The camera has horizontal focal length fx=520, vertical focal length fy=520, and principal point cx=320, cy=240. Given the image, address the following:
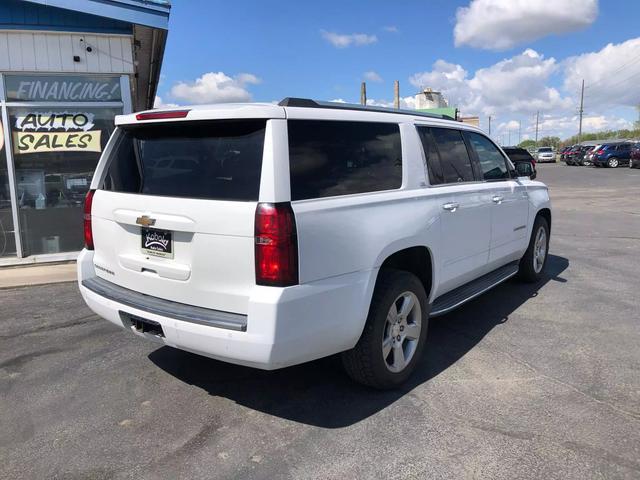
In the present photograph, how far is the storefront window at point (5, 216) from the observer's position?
27.5 feet

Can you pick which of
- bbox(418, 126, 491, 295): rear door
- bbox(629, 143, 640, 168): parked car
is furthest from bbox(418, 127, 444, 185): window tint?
bbox(629, 143, 640, 168): parked car

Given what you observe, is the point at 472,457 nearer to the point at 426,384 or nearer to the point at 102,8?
the point at 426,384

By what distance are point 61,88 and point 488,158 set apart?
698 cm

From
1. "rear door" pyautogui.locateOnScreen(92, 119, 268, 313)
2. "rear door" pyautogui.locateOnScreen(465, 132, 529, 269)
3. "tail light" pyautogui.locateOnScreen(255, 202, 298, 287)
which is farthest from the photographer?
"rear door" pyautogui.locateOnScreen(465, 132, 529, 269)

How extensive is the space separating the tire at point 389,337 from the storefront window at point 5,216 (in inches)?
289

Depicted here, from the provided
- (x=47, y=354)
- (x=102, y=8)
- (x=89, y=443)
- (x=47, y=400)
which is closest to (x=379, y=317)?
(x=89, y=443)

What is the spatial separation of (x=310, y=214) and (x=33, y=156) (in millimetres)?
7385

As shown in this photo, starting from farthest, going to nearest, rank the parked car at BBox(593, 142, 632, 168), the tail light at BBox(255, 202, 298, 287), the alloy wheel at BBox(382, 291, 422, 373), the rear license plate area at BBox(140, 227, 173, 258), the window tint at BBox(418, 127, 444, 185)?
the parked car at BBox(593, 142, 632, 168) < the window tint at BBox(418, 127, 444, 185) < the alloy wheel at BBox(382, 291, 422, 373) < the rear license plate area at BBox(140, 227, 173, 258) < the tail light at BBox(255, 202, 298, 287)

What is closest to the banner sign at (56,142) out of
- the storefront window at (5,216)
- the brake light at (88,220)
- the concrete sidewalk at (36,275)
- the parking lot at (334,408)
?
the storefront window at (5,216)

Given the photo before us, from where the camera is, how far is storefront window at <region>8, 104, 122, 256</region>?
8.47m

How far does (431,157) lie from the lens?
416 cm

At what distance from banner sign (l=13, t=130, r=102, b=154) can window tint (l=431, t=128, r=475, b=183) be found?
255 inches

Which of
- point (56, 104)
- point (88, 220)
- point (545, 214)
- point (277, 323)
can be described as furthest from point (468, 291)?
point (56, 104)

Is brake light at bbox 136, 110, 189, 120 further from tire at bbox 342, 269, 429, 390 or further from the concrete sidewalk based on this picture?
the concrete sidewalk
